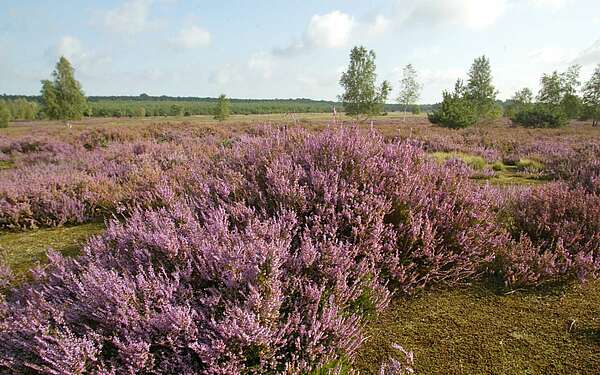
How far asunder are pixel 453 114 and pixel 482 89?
3193 cm

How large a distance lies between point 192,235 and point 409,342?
1581 mm

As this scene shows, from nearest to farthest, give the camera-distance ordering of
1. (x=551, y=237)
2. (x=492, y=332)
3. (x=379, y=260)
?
1. (x=492, y=332)
2. (x=379, y=260)
3. (x=551, y=237)

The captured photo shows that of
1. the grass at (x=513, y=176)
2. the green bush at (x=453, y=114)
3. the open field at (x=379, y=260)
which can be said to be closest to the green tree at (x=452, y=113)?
the green bush at (x=453, y=114)

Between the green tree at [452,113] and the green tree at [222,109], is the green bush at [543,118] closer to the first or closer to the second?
the green tree at [452,113]

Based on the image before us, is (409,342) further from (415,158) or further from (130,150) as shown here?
(130,150)

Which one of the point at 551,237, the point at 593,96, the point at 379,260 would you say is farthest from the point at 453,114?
the point at 593,96

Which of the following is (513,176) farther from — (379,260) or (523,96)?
(523,96)

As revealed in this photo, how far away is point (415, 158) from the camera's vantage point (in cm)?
345

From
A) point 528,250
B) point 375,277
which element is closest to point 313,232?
point 375,277

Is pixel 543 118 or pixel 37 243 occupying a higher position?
pixel 543 118

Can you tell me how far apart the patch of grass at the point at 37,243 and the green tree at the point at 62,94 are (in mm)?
68095

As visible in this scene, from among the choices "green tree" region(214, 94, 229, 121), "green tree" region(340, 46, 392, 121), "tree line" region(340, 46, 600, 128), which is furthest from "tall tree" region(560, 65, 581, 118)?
"green tree" region(214, 94, 229, 121)

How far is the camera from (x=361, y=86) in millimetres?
50094

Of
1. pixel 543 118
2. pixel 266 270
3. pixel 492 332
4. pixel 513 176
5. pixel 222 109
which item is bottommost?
pixel 492 332
